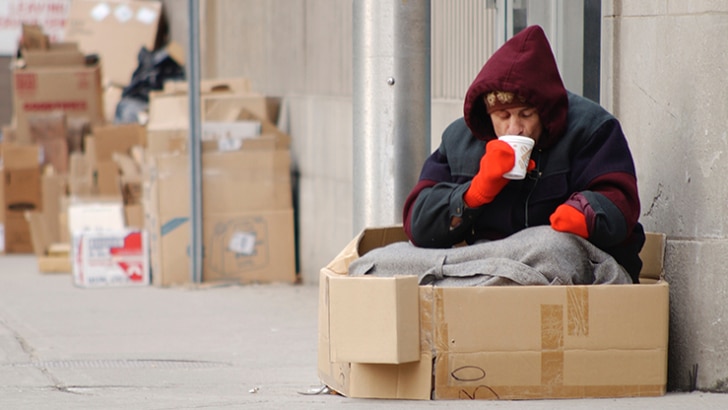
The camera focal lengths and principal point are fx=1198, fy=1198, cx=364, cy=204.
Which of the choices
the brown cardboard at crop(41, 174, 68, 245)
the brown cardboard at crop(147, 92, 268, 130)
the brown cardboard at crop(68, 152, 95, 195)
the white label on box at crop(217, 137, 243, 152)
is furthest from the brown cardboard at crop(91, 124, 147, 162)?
the white label on box at crop(217, 137, 243, 152)

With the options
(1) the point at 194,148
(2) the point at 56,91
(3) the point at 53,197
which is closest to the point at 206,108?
(1) the point at 194,148

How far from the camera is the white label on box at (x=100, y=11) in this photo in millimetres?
14055

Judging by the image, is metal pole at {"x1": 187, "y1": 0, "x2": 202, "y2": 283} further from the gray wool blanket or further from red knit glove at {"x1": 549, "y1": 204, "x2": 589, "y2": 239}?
red knit glove at {"x1": 549, "y1": 204, "x2": 589, "y2": 239}

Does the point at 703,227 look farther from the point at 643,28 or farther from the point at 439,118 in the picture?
the point at 439,118

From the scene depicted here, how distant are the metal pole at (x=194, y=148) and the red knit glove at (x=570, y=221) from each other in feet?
14.1

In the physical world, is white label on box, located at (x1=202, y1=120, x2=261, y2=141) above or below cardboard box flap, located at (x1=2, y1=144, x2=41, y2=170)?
above

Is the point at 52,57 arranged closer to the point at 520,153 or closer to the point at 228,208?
the point at 228,208

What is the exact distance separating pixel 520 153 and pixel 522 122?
0.18m

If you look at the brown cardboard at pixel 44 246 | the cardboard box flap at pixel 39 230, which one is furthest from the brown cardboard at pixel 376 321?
the cardboard box flap at pixel 39 230

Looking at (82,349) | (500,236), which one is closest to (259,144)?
(82,349)

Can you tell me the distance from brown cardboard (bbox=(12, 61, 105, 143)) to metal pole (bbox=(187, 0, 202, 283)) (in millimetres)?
3882

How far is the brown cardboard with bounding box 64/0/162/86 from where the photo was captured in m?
13.7

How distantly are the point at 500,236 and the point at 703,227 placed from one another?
599 mm

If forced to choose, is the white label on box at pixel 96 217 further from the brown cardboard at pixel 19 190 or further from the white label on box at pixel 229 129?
the brown cardboard at pixel 19 190
